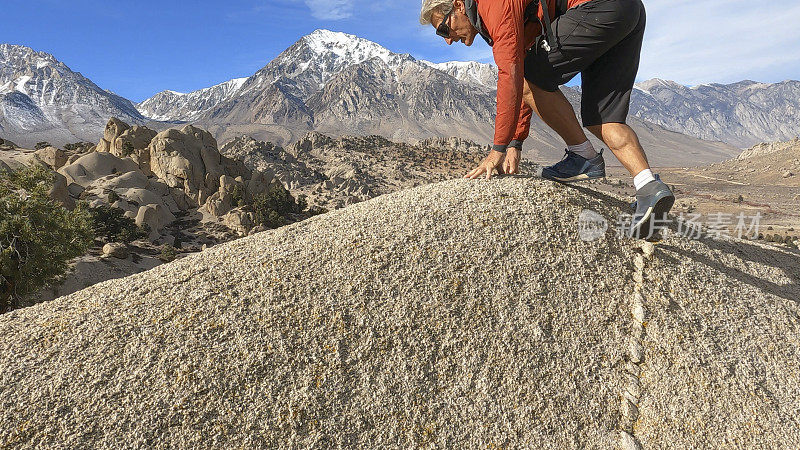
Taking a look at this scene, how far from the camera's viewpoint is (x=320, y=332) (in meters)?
3.61

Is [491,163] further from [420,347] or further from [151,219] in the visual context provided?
[151,219]

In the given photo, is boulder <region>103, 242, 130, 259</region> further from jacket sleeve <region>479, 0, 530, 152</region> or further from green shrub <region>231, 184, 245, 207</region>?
jacket sleeve <region>479, 0, 530, 152</region>

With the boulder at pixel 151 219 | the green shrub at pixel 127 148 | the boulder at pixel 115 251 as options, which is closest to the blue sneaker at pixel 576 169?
the boulder at pixel 115 251

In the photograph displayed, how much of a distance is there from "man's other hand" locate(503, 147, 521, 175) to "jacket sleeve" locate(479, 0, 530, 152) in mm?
1094

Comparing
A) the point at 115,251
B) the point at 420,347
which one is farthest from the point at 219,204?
the point at 420,347

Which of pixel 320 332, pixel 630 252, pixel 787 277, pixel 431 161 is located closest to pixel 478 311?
pixel 320 332

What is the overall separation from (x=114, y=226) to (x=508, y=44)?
97.5 ft

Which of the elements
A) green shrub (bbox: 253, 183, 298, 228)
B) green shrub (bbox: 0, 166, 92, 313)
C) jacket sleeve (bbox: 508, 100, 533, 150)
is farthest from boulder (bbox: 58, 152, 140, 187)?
jacket sleeve (bbox: 508, 100, 533, 150)

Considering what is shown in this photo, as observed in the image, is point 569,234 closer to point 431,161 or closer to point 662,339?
point 662,339

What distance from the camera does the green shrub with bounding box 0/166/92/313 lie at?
11.9 meters

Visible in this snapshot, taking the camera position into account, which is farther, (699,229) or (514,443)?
(699,229)

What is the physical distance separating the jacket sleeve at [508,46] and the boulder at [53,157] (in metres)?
42.7

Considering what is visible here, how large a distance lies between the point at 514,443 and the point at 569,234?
234cm

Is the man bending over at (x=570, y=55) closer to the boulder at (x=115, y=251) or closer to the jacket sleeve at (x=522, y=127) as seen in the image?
the jacket sleeve at (x=522, y=127)
